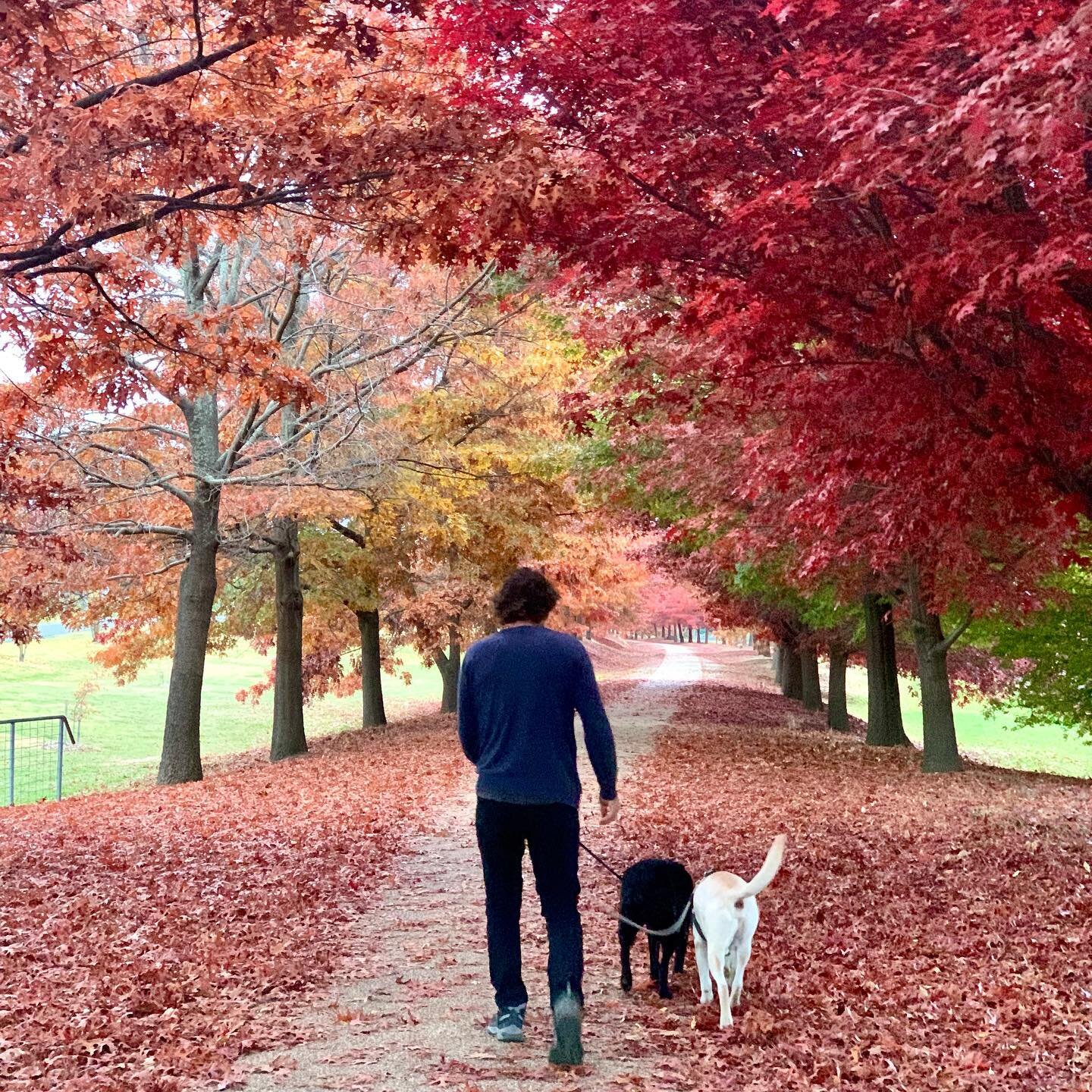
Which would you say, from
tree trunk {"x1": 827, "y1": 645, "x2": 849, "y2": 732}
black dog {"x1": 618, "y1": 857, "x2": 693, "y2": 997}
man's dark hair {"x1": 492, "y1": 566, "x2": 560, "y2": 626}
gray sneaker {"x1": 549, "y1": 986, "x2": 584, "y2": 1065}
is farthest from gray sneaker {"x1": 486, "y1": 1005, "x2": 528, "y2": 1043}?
tree trunk {"x1": 827, "y1": 645, "x2": 849, "y2": 732}

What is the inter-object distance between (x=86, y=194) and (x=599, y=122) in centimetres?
346

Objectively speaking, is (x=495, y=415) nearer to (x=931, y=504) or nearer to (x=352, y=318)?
(x=352, y=318)

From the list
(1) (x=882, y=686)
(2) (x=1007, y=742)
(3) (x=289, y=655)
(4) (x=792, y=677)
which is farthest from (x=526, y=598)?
(2) (x=1007, y=742)

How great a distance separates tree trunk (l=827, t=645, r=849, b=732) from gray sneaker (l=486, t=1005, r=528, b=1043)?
20829mm

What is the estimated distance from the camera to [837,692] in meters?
25.2

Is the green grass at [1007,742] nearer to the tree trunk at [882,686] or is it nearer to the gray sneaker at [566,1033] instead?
the tree trunk at [882,686]

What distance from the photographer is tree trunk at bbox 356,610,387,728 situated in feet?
78.2

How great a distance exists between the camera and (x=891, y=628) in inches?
752

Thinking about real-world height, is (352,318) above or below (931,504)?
above

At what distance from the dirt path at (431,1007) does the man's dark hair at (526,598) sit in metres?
1.81

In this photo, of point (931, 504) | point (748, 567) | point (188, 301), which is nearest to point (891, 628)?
point (748, 567)

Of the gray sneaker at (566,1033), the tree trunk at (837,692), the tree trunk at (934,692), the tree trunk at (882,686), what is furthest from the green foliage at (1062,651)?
the gray sneaker at (566,1033)

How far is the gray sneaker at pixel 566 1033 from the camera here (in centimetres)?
434

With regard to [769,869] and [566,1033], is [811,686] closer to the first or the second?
[769,869]
